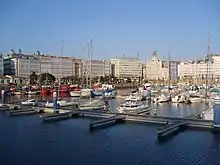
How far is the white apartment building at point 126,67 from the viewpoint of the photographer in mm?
110625

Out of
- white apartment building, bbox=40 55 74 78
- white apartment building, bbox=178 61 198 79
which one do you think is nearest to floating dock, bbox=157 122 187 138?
white apartment building, bbox=40 55 74 78

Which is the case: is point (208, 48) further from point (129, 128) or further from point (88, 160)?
point (88, 160)

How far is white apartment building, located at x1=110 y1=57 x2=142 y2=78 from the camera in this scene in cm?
11062

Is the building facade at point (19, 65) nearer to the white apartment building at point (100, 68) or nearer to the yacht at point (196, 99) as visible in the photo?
the white apartment building at point (100, 68)

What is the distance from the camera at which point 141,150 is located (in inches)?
506

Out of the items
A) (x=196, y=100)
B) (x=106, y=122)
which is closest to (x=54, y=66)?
(x=196, y=100)

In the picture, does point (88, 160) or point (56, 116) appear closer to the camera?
point (88, 160)

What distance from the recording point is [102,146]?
1358 centimetres

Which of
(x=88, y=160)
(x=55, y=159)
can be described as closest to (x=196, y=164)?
(x=88, y=160)

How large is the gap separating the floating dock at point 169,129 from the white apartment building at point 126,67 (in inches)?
3670

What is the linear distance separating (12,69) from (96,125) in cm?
6965

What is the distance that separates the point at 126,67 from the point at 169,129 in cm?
Answer: 9675

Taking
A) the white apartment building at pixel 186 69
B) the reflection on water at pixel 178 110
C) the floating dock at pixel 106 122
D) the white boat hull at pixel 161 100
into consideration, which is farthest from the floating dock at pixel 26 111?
the white apartment building at pixel 186 69

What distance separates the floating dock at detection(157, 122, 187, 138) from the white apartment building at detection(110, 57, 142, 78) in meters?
93.2
